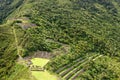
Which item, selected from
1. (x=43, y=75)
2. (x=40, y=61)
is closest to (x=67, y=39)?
(x=40, y=61)

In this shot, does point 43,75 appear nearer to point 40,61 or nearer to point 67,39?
point 40,61

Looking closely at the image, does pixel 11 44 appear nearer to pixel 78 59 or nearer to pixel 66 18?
pixel 78 59

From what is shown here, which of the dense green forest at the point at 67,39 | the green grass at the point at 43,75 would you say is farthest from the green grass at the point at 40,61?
the green grass at the point at 43,75

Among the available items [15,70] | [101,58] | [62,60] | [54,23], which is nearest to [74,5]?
[54,23]

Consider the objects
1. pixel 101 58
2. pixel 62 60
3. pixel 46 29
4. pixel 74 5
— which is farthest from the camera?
pixel 74 5

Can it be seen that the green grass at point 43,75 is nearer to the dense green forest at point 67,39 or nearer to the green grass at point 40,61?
the dense green forest at point 67,39

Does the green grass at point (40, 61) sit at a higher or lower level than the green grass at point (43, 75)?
lower

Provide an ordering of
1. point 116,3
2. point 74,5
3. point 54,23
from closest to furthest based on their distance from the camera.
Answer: point 54,23, point 74,5, point 116,3

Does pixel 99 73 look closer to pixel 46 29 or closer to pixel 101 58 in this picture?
pixel 101 58

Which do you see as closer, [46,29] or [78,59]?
[78,59]

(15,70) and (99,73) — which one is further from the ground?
(15,70)
